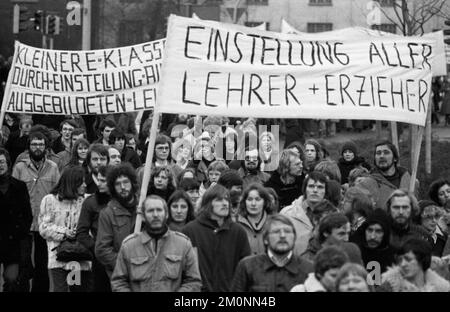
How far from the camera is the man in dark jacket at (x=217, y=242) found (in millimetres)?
9969

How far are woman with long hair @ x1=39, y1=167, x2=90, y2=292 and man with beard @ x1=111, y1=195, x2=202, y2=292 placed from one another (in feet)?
7.78

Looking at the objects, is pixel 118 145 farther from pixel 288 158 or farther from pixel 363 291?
pixel 363 291

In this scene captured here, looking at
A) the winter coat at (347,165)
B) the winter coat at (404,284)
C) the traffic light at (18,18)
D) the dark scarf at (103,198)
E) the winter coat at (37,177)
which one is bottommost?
the winter coat at (404,284)

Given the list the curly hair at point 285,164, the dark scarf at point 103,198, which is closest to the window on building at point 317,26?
the curly hair at point 285,164

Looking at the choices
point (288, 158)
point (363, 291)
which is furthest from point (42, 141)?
point (363, 291)

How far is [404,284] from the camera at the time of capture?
29.4 ft

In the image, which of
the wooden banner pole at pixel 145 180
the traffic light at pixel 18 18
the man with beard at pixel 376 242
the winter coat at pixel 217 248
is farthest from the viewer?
the traffic light at pixel 18 18

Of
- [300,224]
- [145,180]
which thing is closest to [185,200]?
[145,180]

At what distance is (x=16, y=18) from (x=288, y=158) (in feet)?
56.7

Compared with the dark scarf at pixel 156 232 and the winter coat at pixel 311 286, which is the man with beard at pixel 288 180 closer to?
the dark scarf at pixel 156 232

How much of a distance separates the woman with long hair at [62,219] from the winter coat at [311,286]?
3665 millimetres

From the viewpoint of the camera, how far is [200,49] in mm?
Answer: 11258

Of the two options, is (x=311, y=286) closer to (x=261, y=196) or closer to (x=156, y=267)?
(x=156, y=267)
